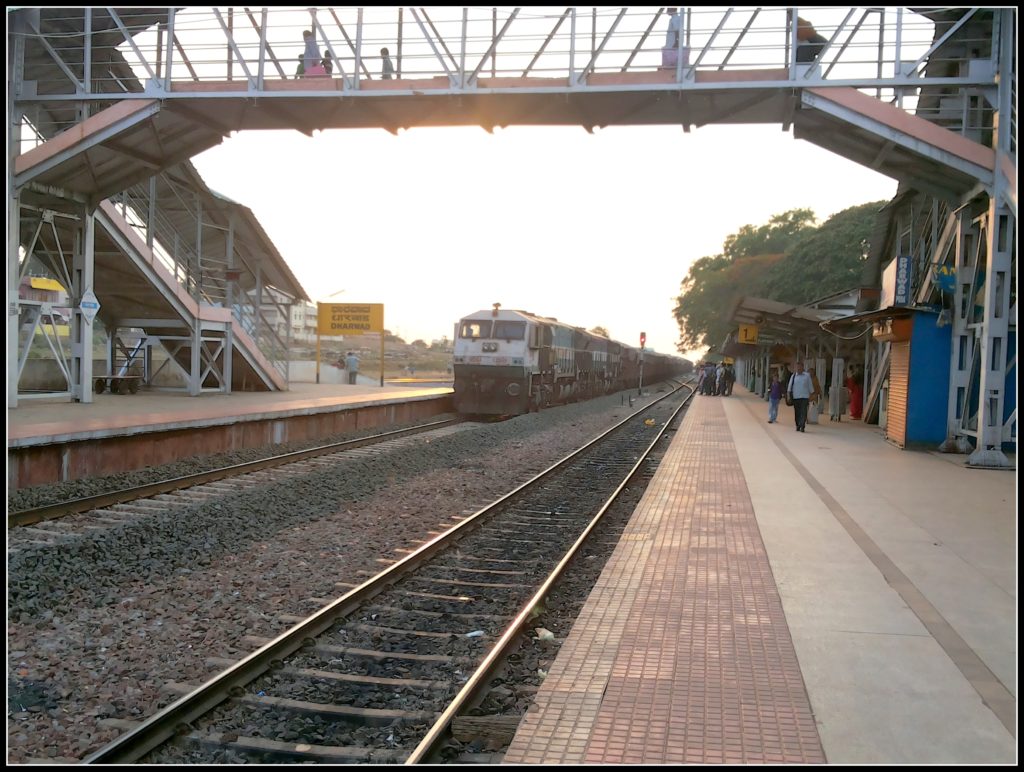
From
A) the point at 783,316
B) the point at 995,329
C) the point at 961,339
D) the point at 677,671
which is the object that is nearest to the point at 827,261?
the point at 783,316

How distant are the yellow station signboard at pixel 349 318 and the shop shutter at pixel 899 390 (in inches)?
757

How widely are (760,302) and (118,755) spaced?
21269 mm

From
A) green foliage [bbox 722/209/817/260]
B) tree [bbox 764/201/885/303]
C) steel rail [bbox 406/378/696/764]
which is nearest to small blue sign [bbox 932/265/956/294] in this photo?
steel rail [bbox 406/378/696/764]

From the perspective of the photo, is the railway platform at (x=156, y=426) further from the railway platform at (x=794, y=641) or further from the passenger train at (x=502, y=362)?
the railway platform at (x=794, y=641)

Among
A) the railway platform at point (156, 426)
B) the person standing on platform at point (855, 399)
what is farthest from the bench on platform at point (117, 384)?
the person standing on platform at point (855, 399)

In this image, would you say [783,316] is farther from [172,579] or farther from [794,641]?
[172,579]

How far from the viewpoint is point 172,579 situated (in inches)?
255

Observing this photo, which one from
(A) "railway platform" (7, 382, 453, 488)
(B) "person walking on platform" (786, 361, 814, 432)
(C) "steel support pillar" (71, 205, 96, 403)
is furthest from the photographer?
(B) "person walking on platform" (786, 361, 814, 432)

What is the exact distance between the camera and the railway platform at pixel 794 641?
3.61 m

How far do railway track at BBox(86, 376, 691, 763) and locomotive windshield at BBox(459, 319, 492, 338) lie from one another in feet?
48.8

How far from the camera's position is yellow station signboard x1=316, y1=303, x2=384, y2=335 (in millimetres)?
30938

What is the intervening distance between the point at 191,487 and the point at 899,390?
12.9 meters

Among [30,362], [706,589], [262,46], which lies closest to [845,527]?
[706,589]

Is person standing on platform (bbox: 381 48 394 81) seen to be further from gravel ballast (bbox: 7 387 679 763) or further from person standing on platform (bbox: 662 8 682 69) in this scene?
gravel ballast (bbox: 7 387 679 763)
